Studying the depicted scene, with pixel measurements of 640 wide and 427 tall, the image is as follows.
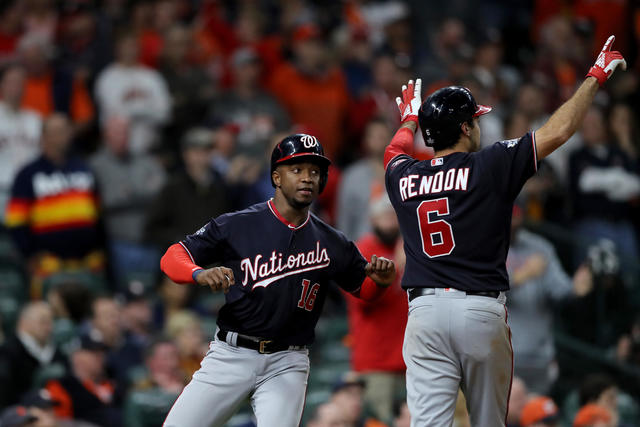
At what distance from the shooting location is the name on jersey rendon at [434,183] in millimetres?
4996

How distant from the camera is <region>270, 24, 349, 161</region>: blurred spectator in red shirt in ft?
37.9

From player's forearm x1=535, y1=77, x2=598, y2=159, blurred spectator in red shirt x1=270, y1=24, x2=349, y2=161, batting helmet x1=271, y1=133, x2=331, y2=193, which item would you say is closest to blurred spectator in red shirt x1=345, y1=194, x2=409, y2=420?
batting helmet x1=271, y1=133, x2=331, y2=193

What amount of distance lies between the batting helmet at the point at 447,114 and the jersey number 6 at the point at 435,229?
338 millimetres

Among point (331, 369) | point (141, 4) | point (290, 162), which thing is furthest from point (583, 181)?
point (290, 162)

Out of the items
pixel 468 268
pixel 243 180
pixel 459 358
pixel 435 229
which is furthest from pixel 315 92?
pixel 459 358

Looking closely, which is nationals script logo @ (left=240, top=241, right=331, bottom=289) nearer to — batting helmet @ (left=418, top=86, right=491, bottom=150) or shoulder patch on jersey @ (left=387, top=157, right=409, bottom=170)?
shoulder patch on jersey @ (left=387, top=157, right=409, bottom=170)

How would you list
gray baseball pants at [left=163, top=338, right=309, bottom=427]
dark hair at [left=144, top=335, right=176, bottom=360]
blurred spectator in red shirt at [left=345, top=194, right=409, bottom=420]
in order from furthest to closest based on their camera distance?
dark hair at [left=144, top=335, right=176, bottom=360], blurred spectator in red shirt at [left=345, top=194, right=409, bottom=420], gray baseball pants at [left=163, top=338, right=309, bottom=427]

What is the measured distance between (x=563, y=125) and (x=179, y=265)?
191 centimetres

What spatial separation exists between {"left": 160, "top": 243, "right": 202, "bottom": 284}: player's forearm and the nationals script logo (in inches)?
10.4

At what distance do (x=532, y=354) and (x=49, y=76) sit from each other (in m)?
5.32

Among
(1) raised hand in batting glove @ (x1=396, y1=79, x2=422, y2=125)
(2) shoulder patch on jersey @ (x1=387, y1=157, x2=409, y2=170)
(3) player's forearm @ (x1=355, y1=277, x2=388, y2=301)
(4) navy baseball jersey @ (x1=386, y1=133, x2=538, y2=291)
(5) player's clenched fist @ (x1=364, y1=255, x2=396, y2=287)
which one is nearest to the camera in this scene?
(4) navy baseball jersey @ (x1=386, y1=133, x2=538, y2=291)

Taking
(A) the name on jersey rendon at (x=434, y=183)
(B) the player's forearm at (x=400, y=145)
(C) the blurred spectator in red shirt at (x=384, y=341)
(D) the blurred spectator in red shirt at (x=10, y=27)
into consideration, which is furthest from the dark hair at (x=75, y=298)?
(A) the name on jersey rendon at (x=434, y=183)

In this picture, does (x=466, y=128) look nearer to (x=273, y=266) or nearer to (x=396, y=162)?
(x=396, y=162)

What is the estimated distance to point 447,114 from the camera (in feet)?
16.8
